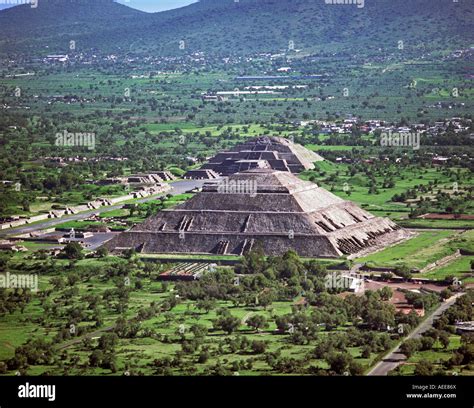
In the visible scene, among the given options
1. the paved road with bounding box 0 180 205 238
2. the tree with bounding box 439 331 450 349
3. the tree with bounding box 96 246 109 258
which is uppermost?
the tree with bounding box 439 331 450 349

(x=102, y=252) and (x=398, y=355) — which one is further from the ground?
(x=398, y=355)

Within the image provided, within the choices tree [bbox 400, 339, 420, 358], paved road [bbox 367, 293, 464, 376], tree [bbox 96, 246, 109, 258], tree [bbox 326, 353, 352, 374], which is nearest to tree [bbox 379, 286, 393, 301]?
paved road [bbox 367, 293, 464, 376]

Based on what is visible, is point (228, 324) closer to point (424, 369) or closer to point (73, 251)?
point (424, 369)

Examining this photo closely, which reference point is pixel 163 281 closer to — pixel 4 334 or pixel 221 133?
pixel 4 334

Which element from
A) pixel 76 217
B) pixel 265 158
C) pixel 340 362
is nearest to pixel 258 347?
→ pixel 340 362

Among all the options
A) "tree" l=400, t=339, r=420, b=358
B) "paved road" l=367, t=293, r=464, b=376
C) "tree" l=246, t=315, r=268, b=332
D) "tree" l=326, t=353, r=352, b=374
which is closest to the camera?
"tree" l=326, t=353, r=352, b=374

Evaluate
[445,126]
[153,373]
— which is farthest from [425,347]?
[445,126]

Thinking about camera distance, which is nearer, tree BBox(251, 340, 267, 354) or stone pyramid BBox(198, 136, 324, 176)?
tree BBox(251, 340, 267, 354)

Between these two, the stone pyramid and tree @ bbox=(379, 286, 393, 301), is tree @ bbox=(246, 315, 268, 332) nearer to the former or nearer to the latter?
tree @ bbox=(379, 286, 393, 301)
